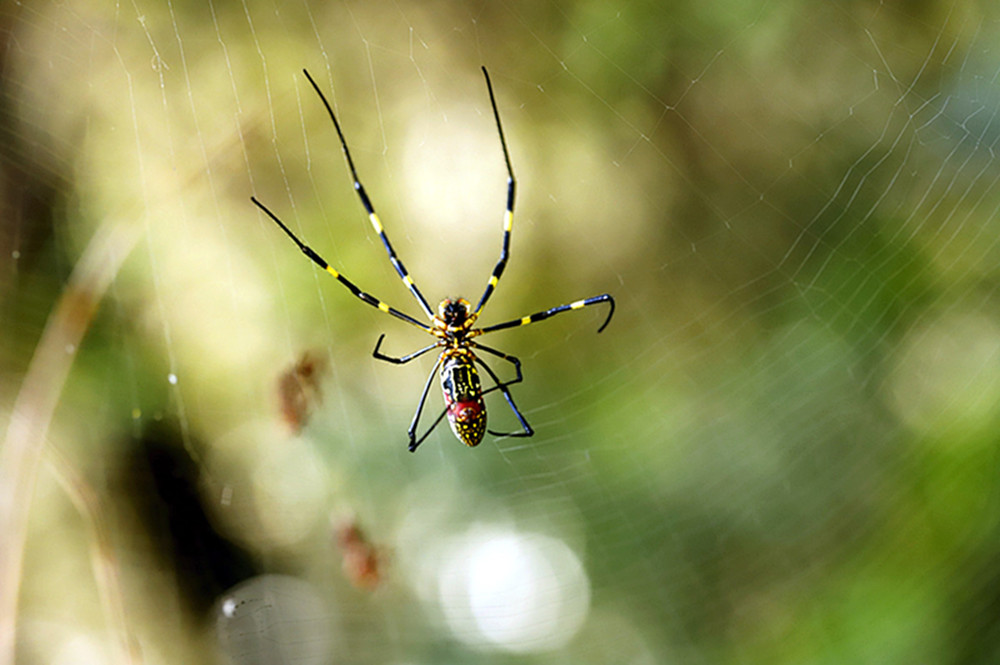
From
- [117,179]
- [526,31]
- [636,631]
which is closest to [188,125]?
[117,179]

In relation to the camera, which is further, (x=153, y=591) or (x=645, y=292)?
(x=645, y=292)

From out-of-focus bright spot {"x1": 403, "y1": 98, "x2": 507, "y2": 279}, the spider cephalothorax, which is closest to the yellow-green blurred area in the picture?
out-of-focus bright spot {"x1": 403, "y1": 98, "x2": 507, "y2": 279}

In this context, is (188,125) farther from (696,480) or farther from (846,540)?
(846,540)

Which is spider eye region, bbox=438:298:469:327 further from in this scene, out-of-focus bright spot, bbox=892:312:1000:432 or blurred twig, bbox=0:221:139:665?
out-of-focus bright spot, bbox=892:312:1000:432

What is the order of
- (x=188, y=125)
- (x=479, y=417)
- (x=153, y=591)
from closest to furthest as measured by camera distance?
(x=479, y=417), (x=188, y=125), (x=153, y=591)

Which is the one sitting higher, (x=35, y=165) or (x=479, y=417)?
(x=35, y=165)

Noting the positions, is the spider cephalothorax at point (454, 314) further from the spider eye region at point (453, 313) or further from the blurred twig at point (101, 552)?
the blurred twig at point (101, 552)
